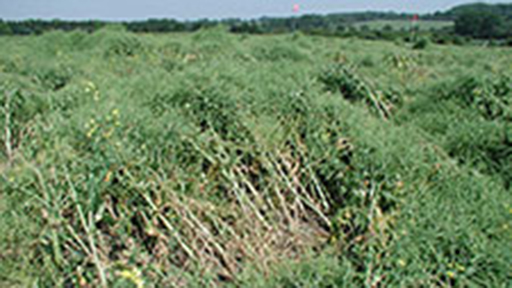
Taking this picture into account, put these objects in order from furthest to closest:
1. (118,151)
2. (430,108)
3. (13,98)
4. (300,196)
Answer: (430,108), (13,98), (300,196), (118,151)

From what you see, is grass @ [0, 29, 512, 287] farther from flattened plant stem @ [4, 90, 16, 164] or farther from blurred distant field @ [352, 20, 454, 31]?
blurred distant field @ [352, 20, 454, 31]

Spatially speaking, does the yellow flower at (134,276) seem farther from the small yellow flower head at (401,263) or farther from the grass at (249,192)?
the small yellow flower head at (401,263)

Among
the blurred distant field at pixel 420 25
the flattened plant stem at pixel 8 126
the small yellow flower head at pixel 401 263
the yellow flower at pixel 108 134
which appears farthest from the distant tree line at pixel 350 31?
the small yellow flower head at pixel 401 263

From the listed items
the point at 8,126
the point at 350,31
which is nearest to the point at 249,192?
the point at 8,126

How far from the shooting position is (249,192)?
3.09 m

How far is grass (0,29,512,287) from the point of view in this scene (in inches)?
90.0

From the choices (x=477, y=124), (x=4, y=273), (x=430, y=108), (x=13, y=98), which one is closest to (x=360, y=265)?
(x=4, y=273)

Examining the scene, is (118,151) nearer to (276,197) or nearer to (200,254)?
(200,254)

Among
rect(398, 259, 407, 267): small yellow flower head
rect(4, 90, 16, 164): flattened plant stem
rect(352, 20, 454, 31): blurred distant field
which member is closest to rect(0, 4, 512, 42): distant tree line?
rect(352, 20, 454, 31): blurred distant field

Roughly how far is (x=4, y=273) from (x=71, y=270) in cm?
34

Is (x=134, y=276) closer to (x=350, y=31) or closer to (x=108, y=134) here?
(x=108, y=134)

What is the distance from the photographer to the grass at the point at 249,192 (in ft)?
7.50

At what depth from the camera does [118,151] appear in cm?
266

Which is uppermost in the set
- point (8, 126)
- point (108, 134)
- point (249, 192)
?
point (8, 126)
